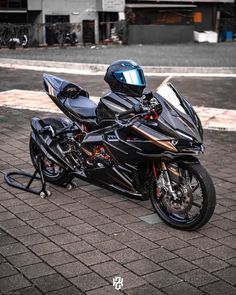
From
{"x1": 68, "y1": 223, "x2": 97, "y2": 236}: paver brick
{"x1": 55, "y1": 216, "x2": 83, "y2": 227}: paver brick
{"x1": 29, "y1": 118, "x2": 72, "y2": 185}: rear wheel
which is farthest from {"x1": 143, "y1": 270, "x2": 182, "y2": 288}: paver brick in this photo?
{"x1": 29, "y1": 118, "x2": 72, "y2": 185}: rear wheel

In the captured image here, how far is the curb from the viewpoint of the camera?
17.1m

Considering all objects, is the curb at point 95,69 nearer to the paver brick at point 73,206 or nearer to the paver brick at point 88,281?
the paver brick at point 73,206

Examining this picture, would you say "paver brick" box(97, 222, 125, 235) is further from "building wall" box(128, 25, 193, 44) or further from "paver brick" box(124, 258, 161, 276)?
"building wall" box(128, 25, 193, 44)

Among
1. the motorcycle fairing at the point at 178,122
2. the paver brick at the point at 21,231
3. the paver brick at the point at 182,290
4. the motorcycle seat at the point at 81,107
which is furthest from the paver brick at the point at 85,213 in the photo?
the paver brick at the point at 182,290

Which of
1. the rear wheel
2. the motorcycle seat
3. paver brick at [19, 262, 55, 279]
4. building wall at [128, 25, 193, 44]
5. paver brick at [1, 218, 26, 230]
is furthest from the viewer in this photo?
building wall at [128, 25, 193, 44]

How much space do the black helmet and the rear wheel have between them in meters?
1.26

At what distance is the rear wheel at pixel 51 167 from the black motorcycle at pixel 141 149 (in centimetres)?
4

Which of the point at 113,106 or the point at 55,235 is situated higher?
the point at 113,106

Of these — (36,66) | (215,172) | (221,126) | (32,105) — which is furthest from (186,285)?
(36,66)

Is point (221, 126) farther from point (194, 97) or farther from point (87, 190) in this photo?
point (87, 190)

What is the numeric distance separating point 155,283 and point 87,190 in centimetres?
234

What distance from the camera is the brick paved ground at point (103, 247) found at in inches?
157

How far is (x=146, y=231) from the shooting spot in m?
5.00

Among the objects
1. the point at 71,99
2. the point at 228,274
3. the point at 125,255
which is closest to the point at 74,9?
the point at 71,99
